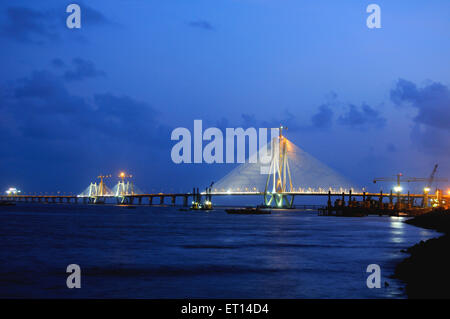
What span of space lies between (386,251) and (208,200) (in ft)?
413

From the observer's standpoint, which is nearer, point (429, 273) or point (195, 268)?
point (429, 273)

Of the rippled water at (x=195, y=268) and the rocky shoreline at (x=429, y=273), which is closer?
the rocky shoreline at (x=429, y=273)

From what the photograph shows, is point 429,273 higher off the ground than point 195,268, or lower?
higher

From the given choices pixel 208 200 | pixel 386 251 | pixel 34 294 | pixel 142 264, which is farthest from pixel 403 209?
pixel 34 294

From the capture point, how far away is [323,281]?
22375mm

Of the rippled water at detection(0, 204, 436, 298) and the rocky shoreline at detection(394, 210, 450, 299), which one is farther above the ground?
the rocky shoreline at detection(394, 210, 450, 299)

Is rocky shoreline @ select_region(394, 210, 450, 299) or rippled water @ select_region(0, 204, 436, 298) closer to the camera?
rocky shoreline @ select_region(394, 210, 450, 299)

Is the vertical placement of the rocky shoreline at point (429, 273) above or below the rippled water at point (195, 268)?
above

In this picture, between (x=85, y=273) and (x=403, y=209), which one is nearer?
(x=85, y=273)

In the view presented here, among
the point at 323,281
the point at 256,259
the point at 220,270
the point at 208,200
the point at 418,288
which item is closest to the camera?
the point at 418,288
